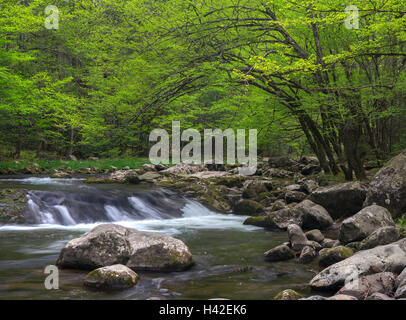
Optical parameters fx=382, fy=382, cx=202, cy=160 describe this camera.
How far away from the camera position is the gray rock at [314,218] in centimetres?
937

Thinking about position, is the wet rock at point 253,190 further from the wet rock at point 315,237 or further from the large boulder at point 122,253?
the large boulder at point 122,253

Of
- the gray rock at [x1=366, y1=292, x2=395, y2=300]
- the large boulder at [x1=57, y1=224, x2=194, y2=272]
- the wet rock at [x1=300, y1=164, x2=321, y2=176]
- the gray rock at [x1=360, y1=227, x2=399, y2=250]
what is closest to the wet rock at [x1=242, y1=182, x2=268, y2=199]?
the wet rock at [x1=300, y1=164, x2=321, y2=176]

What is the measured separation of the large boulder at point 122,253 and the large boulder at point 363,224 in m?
2.93

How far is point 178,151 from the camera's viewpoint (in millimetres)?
29391

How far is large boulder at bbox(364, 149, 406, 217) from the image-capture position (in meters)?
8.47

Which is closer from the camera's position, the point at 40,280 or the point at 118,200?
the point at 40,280

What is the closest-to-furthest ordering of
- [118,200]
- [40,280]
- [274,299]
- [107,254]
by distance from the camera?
[274,299]
[40,280]
[107,254]
[118,200]

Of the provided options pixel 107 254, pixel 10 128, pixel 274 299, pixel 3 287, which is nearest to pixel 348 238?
pixel 274 299

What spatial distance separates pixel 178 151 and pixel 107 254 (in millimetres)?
23426

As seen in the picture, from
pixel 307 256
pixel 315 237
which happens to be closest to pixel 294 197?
pixel 315 237

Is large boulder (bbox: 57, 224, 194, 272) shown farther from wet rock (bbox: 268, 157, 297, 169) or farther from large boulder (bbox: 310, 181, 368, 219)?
wet rock (bbox: 268, 157, 297, 169)

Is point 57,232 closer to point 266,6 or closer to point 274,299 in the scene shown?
point 274,299

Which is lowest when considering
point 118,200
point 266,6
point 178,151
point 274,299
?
point 274,299

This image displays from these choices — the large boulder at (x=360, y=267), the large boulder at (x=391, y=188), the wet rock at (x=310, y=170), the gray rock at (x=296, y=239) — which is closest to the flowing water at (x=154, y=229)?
the large boulder at (x=360, y=267)
